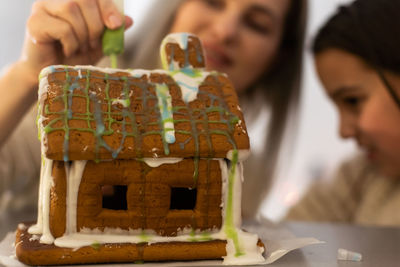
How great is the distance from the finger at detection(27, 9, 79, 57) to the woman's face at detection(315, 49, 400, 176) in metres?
0.82

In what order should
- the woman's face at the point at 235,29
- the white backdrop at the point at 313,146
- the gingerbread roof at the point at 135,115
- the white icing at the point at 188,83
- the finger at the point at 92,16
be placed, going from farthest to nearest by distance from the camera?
the white backdrop at the point at 313,146
the woman's face at the point at 235,29
the finger at the point at 92,16
the white icing at the point at 188,83
the gingerbread roof at the point at 135,115

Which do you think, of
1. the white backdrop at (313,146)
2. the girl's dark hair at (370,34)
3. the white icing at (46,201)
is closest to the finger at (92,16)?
the white icing at (46,201)

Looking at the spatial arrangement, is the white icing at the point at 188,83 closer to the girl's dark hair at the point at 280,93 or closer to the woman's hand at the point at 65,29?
the woman's hand at the point at 65,29

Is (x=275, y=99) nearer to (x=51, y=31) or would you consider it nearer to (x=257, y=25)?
(x=257, y=25)

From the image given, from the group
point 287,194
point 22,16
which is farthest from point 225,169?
point 287,194

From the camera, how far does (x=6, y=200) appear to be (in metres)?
1.31

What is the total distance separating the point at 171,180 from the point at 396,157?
0.98 metres

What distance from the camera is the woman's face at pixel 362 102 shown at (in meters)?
1.38

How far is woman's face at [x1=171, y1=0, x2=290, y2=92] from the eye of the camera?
1355 millimetres

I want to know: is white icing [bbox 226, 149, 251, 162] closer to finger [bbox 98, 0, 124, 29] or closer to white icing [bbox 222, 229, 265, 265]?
white icing [bbox 222, 229, 265, 265]

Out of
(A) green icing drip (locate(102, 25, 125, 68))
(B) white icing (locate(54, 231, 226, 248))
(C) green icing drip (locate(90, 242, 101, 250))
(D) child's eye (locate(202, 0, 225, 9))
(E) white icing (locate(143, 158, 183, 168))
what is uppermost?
(D) child's eye (locate(202, 0, 225, 9))

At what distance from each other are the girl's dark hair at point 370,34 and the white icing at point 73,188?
3.17ft

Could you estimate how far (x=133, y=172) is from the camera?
708 mm

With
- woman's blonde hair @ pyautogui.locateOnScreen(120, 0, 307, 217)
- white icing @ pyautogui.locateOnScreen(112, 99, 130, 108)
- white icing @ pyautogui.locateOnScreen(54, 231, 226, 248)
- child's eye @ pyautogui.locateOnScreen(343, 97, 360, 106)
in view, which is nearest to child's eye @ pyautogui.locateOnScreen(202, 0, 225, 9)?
woman's blonde hair @ pyautogui.locateOnScreen(120, 0, 307, 217)
